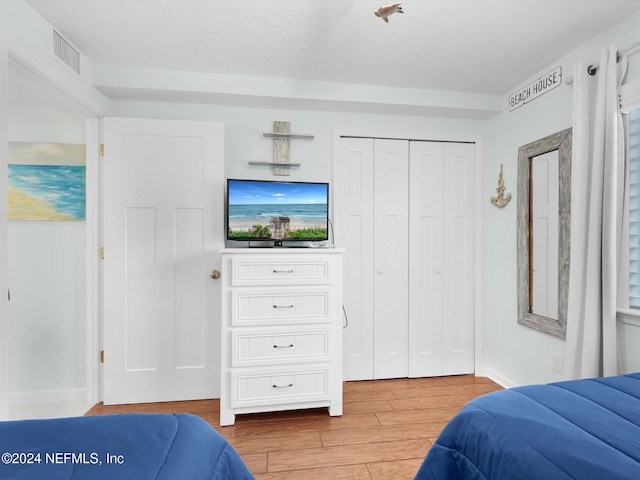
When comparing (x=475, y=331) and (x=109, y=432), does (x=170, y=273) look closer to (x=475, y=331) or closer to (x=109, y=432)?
(x=109, y=432)

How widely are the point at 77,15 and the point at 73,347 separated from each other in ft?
7.68

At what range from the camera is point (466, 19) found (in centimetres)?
188

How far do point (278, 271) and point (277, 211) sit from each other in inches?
21.0

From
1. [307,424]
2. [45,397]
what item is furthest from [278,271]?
[45,397]

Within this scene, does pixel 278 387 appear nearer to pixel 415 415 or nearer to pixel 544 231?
pixel 415 415

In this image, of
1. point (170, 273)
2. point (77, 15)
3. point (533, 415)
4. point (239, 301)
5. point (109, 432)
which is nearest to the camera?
point (109, 432)

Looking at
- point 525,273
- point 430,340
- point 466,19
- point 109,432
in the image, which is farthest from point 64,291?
point 525,273

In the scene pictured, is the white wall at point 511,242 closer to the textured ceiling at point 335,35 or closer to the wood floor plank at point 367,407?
→ the textured ceiling at point 335,35

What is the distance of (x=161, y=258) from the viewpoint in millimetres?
2518

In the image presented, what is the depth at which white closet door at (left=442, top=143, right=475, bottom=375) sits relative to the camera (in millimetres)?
3012

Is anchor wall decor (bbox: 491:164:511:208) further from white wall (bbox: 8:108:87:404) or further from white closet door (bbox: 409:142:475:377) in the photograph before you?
white wall (bbox: 8:108:87:404)

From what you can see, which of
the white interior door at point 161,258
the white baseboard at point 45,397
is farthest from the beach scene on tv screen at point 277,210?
the white baseboard at point 45,397

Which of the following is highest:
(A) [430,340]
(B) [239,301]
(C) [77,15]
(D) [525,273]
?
(C) [77,15]

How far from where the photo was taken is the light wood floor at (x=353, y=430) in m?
1.79
